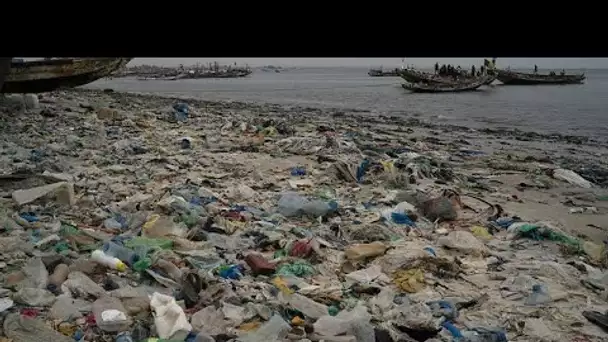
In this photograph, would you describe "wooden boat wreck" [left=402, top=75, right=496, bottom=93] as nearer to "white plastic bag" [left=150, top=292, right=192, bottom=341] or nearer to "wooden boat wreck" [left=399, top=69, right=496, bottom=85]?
"wooden boat wreck" [left=399, top=69, right=496, bottom=85]

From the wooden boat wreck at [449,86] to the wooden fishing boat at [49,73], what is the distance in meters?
23.1

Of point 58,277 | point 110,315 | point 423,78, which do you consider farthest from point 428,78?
point 110,315

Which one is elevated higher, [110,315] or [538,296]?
[110,315]

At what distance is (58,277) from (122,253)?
1.83 ft

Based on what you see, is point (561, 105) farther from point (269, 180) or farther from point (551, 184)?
point (269, 180)

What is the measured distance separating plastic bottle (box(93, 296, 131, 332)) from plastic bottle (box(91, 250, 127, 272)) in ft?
1.91

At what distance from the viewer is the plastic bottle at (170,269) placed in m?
3.80

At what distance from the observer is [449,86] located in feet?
108

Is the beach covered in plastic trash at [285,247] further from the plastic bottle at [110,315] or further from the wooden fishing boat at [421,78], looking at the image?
the wooden fishing boat at [421,78]

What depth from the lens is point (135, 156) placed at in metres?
8.59

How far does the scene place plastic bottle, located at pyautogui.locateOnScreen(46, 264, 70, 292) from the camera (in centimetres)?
353

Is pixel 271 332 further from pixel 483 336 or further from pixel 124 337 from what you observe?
pixel 483 336

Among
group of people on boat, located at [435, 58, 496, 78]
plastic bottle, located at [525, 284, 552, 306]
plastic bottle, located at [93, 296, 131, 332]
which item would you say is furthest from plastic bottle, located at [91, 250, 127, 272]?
group of people on boat, located at [435, 58, 496, 78]

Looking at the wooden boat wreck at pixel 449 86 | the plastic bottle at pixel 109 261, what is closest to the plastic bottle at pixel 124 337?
the plastic bottle at pixel 109 261
